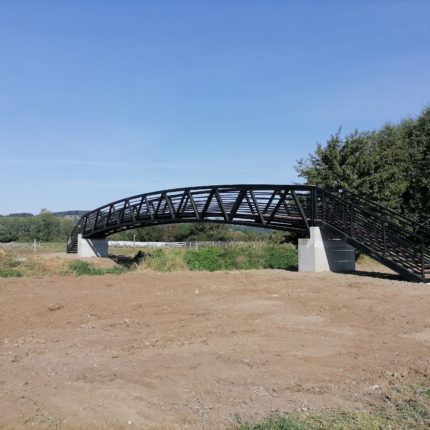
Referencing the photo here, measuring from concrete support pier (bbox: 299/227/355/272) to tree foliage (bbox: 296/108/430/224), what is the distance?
9.47m

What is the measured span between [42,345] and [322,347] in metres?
3.94

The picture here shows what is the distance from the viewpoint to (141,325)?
29.3 feet

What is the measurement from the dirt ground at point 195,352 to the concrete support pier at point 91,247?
25825 millimetres

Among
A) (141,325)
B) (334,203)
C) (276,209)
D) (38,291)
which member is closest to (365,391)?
(141,325)

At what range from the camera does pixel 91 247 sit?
38.4 meters

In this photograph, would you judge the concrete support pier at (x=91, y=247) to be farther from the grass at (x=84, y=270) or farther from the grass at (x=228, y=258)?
the grass at (x=84, y=270)

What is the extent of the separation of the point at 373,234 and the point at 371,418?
14139 millimetres

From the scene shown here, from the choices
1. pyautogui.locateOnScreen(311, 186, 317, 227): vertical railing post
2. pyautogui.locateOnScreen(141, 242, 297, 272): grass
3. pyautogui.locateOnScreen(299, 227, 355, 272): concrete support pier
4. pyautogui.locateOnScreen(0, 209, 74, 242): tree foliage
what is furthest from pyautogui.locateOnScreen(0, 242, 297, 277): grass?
pyautogui.locateOnScreen(0, 209, 74, 242): tree foliage

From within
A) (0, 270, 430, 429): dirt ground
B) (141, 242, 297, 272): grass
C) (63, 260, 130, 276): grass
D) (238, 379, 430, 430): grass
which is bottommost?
(238, 379, 430, 430): grass

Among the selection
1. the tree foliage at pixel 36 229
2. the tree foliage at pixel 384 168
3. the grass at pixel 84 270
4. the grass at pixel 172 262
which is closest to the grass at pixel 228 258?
the grass at pixel 172 262

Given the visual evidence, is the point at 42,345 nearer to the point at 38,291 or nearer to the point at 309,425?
the point at 309,425

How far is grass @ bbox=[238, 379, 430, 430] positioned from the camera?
183 inches

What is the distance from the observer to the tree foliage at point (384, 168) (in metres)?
29.1

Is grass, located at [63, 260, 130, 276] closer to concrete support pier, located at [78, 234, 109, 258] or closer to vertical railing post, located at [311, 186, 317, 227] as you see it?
vertical railing post, located at [311, 186, 317, 227]
